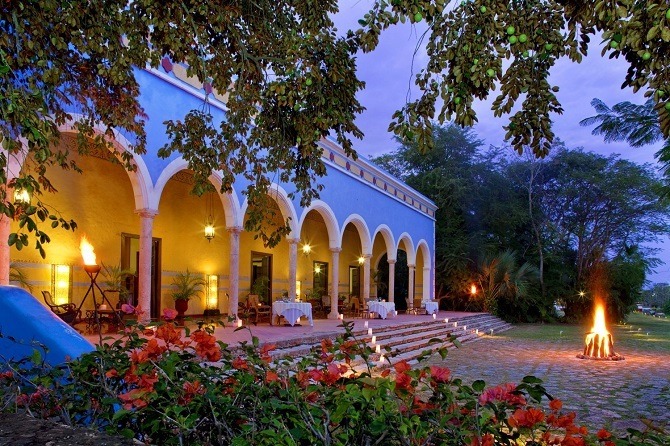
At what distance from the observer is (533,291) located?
27125 mm

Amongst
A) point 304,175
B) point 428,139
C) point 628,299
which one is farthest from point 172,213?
point 628,299

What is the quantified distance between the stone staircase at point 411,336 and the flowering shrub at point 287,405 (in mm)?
5075

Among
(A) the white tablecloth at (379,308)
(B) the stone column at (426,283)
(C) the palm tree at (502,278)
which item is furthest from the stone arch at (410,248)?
(A) the white tablecloth at (379,308)

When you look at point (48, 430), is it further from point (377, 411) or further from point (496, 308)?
point (496, 308)

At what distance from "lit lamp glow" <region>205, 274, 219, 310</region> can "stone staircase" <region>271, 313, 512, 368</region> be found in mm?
5221

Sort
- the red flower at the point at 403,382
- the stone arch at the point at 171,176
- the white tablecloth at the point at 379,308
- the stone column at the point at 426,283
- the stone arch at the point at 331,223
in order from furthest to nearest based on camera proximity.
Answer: the stone column at the point at 426,283 → the white tablecloth at the point at 379,308 → the stone arch at the point at 331,223 → the stone arch at the point at 171,176 → the red flower at the point at 403,382

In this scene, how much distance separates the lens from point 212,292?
16469 millimetres

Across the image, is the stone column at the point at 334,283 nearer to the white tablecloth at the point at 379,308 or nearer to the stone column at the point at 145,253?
the white tablecloth at the point at 379,308

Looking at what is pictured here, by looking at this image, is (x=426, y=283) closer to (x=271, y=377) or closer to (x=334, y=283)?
(x=334, y=283)

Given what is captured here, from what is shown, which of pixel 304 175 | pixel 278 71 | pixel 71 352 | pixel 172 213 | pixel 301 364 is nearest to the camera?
pixel 301 364

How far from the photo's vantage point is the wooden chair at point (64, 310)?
928 cm

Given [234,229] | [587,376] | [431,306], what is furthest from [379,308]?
[587,376]

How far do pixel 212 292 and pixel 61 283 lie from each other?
213 inches

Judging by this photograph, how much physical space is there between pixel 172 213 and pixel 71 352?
37.3 ft
